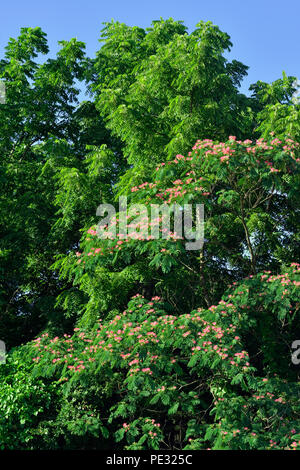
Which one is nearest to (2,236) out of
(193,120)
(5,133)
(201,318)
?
(5,133)

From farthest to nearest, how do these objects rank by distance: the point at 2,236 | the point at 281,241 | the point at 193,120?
the point at 2,236, the point at 281,241, the point at 193,120

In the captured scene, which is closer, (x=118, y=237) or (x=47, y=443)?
(x=118, y=237)

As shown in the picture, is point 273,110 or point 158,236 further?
point 273,110

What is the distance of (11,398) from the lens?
25.6ft

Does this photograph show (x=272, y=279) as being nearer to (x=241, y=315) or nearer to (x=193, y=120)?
(x=241, y=315)

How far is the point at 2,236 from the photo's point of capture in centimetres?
1134

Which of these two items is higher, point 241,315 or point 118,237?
point 118,237

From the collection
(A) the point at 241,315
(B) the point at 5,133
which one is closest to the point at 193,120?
(A) the point at 241,315

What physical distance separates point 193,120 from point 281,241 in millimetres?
3310

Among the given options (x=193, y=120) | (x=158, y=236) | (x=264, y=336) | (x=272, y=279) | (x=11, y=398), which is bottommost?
(x=11, y=398)

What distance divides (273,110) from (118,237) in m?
4.31
